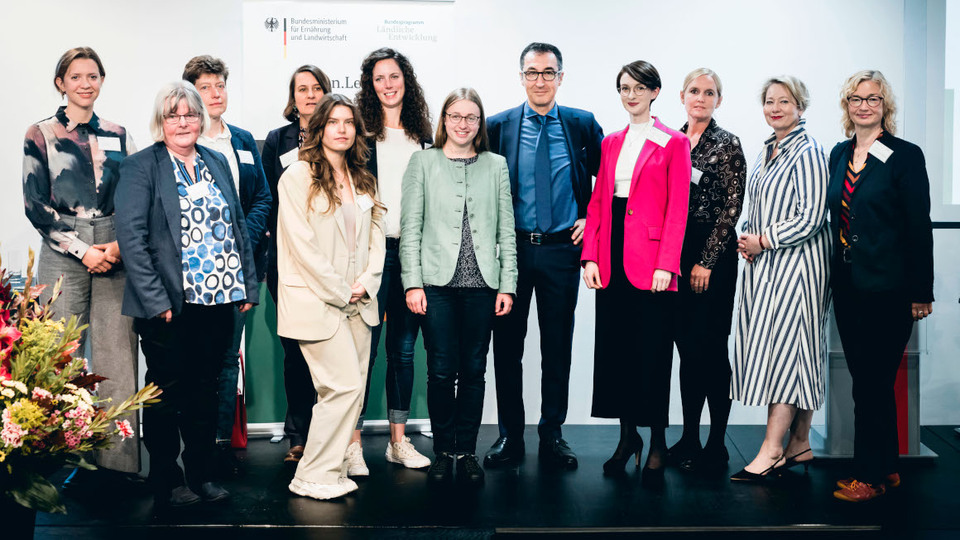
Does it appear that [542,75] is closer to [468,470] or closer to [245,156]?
[245,156]

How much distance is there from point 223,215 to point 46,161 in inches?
34.6

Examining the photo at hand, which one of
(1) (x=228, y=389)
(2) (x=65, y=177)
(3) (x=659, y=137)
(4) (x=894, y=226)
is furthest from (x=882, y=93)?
(2) (x=65, y=177)

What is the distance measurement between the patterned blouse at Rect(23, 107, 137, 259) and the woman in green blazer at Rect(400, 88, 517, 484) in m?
1.25

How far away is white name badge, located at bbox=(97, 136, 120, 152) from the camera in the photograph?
3594 millimetres

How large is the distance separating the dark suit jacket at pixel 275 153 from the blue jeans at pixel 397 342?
593 mm

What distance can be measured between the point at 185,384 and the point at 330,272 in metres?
0.67

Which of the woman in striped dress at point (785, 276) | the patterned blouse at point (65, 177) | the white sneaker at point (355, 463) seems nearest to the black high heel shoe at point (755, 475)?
the woman in striped dress at point (785, 276)

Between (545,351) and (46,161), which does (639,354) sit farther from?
(46,161)

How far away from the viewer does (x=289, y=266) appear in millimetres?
3320

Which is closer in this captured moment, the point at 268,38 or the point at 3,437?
the point at 3,437

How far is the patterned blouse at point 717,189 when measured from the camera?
358cm

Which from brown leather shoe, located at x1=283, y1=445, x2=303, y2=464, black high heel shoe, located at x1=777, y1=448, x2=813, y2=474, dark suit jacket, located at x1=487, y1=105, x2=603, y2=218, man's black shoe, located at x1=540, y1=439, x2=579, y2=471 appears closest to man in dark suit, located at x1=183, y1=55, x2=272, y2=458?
brown leather shoe, located at x1=283, y1=445, x2=303, y2=464

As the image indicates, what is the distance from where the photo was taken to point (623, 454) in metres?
3.71

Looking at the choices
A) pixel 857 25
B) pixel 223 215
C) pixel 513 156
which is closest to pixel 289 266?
pixel 223 215
